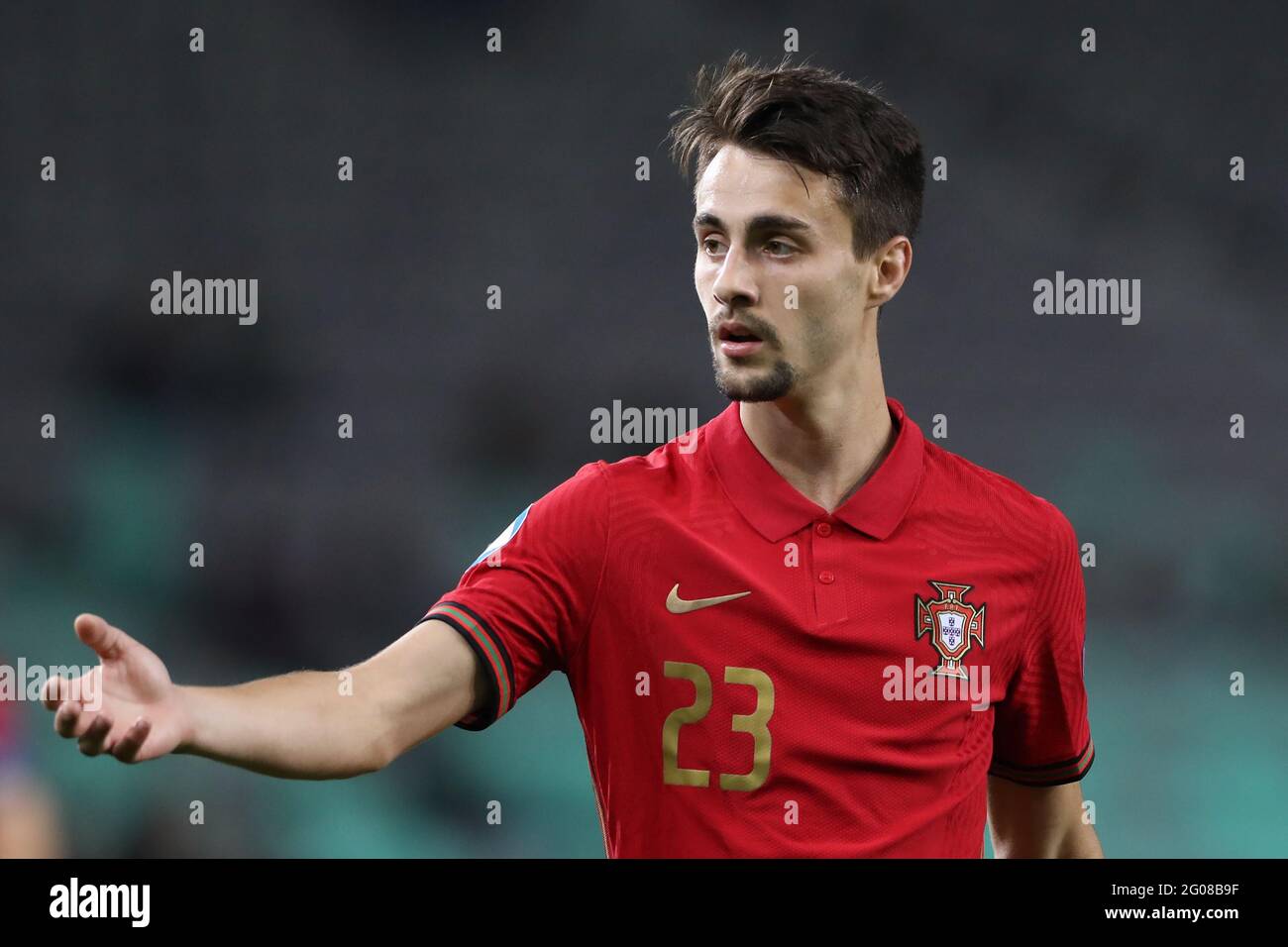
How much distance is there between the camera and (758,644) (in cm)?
234

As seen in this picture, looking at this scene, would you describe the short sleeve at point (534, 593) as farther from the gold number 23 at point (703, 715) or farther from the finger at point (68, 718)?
the finger at point (68, 718)

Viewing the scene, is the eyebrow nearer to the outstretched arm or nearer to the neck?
the neck

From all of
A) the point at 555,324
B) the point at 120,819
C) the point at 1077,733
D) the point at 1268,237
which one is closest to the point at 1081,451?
the point at 1268,237

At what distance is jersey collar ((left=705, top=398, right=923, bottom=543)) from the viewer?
96.0 inches

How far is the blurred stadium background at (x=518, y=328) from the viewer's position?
520cm

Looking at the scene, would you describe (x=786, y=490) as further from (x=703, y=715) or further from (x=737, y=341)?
(x=703, y=715)

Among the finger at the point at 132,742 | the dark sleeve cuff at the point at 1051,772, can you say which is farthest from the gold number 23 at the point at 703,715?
the finger at the point at 132,742

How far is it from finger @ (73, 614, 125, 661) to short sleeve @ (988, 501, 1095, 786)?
1550mm

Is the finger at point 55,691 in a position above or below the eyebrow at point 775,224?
below

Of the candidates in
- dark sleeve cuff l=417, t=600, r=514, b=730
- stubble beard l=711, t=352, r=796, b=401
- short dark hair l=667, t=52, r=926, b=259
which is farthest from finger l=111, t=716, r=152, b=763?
short dark hair l=667, t=52, r=926, b=259

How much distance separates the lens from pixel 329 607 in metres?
5.20

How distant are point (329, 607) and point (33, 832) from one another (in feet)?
4.02

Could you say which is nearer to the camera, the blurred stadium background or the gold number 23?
the gold number 23

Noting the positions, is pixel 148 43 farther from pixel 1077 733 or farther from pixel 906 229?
pixel 1077 733
